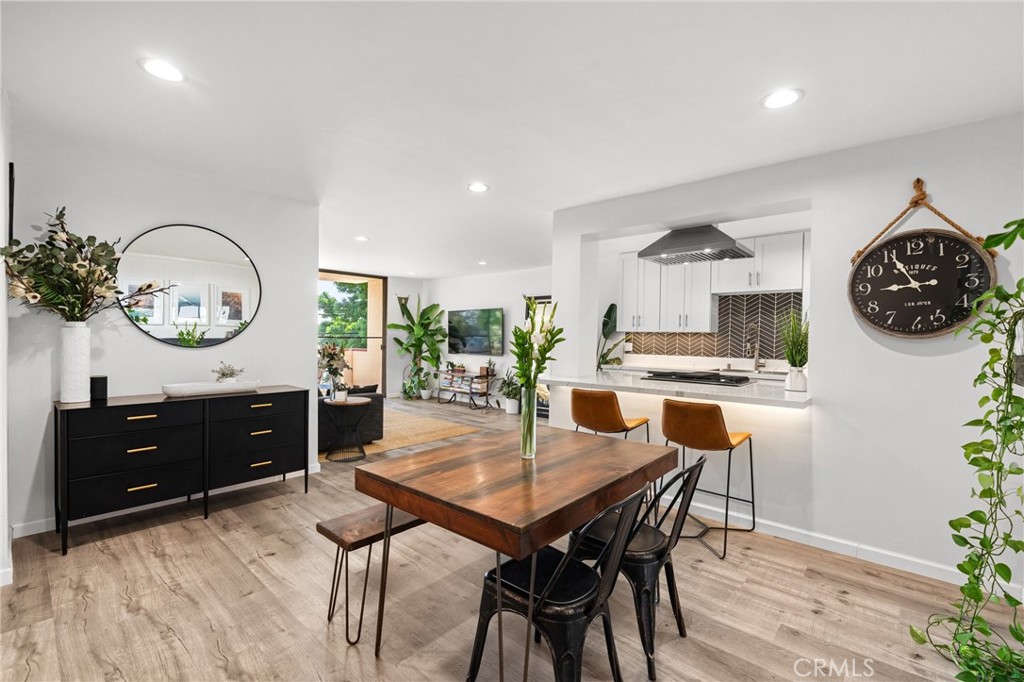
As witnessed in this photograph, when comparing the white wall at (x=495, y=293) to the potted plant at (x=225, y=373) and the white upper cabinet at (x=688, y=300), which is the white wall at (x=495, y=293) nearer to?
the white upper cabinet at (x=688, y=300)

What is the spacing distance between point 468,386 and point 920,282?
6.87 metres

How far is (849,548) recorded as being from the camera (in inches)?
115

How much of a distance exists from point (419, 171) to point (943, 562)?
398 cm

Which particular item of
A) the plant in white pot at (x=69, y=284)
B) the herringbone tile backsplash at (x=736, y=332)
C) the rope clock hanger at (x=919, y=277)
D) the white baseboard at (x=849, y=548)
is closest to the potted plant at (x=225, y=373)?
the plant in white pot at (x=69, y=284)

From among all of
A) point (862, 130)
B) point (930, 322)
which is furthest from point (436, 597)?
point (862, 130)

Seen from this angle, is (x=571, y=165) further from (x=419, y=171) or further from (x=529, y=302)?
(x=529, y=302)

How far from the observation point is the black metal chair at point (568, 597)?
5.13 ft

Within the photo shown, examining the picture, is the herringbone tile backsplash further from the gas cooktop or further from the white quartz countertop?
the white quartz countertop

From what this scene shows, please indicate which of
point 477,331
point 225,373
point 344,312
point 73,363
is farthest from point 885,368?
point 344,312

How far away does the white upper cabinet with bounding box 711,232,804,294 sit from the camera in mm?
4957

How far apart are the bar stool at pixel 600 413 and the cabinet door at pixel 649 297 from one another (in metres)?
2.75

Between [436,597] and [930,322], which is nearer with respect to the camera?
[436,597]

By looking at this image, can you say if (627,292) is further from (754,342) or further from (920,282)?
(920,282)

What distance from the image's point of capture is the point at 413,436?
5.95m
